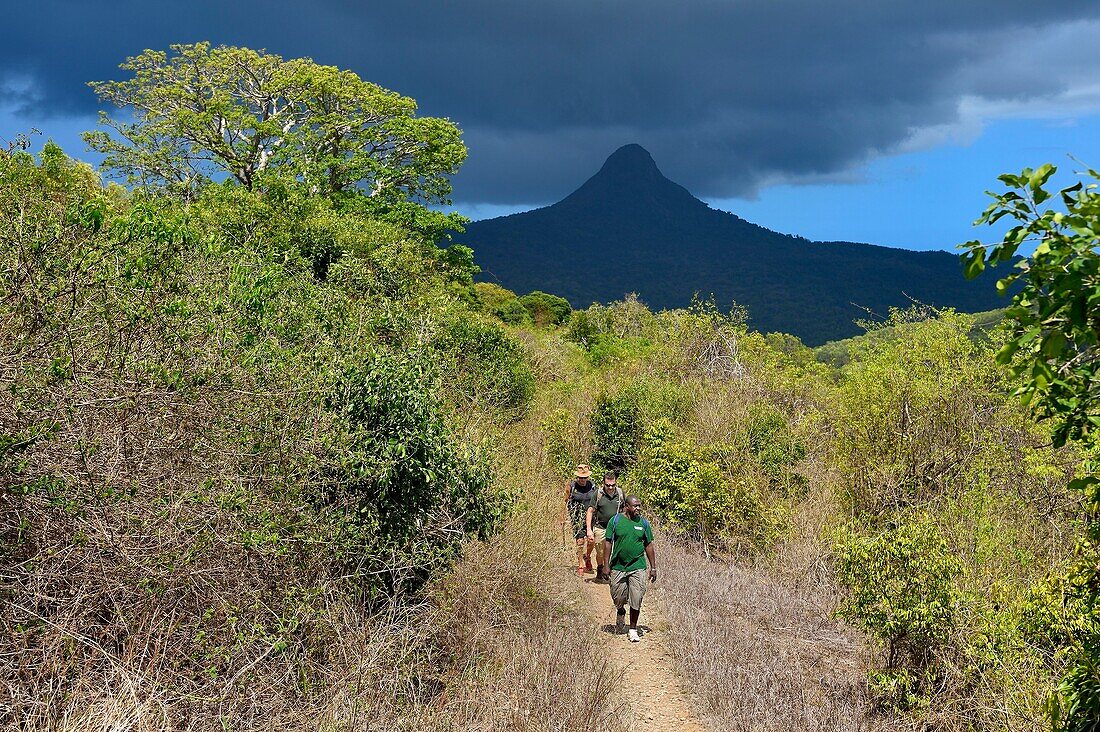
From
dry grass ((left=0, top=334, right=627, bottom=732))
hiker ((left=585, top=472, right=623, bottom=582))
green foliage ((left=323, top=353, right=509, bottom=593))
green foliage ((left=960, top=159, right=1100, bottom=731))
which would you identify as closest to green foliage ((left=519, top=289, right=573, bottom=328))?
hiker ((left=585, top=472, right=623, bottom=582))

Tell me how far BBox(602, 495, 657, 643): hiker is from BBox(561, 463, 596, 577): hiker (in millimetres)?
1886

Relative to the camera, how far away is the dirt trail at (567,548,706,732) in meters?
7.25

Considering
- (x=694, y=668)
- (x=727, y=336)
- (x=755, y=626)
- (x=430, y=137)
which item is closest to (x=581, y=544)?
(x=755, y=626)

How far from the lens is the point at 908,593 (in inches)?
311

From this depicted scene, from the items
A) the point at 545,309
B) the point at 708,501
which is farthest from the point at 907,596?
the point at 545,309

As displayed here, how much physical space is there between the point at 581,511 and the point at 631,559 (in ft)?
8.25

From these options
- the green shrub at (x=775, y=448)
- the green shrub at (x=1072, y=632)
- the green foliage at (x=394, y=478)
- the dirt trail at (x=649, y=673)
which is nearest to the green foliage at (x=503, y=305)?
the green shrub at (x=775, y=448)

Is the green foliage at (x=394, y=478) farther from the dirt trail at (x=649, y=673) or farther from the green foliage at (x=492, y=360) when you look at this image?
the green foliage at (x=492, y=360)

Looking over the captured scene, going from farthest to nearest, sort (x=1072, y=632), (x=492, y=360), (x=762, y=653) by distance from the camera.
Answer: (x=492, y=360), (x=762, y=653), (x=1072, y=632)

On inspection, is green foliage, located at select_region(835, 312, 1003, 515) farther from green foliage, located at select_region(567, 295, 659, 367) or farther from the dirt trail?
green foliage, located at select_region(567, 295, 659, 367)

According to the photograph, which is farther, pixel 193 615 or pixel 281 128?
pixel 281 128

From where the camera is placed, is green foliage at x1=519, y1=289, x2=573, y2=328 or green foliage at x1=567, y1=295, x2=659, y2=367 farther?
green foliage at x1=519, y1=289, x2=573, y2=328

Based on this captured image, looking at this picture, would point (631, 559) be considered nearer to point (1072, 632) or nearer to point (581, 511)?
point (581, 511)

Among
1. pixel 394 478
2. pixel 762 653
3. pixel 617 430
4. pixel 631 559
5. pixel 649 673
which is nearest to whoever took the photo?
pixel 394 478
